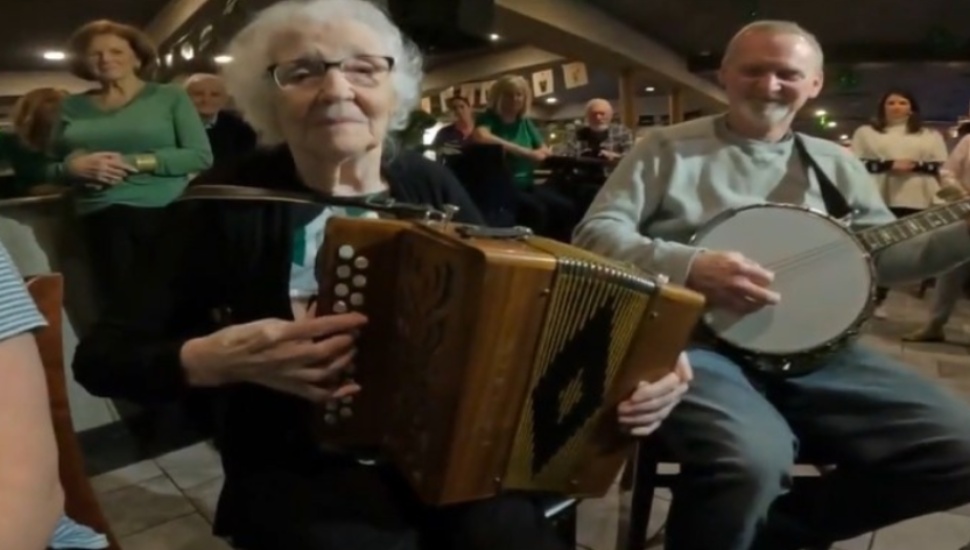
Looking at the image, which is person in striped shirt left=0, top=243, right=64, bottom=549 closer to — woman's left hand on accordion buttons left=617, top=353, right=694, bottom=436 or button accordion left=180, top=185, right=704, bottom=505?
button accordion left=180, top=185, right=704, bottom=505

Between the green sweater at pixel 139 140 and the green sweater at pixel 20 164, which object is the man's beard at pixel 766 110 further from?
the green sweater at pixel 20 164

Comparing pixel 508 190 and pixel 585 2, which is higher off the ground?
pixel 585 2

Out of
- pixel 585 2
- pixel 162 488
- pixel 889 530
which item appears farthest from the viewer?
pixel 585 2

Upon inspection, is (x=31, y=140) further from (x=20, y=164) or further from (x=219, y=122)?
(x=219, y=122)

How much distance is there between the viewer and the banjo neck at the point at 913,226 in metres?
1.48

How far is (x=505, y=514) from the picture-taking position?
3.50 feet

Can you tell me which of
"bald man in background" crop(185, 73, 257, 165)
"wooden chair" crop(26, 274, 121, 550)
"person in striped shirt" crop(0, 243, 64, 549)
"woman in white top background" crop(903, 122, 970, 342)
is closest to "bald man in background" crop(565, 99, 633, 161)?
"woman in white top background" crop(903, 122, 970, 342)

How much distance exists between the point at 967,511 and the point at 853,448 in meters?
1.03

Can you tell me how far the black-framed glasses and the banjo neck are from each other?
0.84m

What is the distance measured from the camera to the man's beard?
1.59m

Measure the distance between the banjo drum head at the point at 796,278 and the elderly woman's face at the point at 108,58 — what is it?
5.57ft

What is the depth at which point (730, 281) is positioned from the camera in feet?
4.53

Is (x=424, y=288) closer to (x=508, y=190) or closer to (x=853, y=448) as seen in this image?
(x=853, y=448)

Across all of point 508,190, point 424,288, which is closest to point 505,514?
point 424,288
